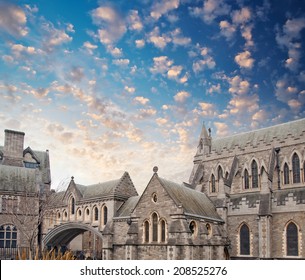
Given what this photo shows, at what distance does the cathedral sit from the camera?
3322cm

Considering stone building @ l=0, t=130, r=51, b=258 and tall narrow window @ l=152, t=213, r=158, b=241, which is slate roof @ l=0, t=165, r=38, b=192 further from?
tall narrow window @ l=152, t=213, r=158, b=241

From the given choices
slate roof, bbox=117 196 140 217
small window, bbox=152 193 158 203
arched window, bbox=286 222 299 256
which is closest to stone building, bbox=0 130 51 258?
slate roof, bbox=117 196 140 217

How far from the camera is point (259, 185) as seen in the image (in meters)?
40.4

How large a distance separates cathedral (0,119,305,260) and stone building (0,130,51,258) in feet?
0.51

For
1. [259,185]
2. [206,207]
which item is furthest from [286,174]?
[206,207]

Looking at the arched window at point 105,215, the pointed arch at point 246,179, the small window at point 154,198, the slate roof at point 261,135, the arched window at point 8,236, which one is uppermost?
the slate roof at point 261,135

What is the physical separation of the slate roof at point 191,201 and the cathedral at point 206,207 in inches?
4.4

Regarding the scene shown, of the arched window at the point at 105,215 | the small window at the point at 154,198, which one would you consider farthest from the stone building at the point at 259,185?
the arched window at the point at 105,215

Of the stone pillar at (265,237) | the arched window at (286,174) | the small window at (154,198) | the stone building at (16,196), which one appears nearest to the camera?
the small window at (154,198)

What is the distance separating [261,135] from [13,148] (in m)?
33.9

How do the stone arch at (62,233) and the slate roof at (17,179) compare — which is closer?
the stone arch at (62,233)

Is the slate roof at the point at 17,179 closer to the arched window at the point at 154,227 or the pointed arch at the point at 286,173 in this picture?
the arched window at the point at 154,227

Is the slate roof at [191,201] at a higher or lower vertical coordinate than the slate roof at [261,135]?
lower

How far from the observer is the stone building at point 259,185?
114 ft
